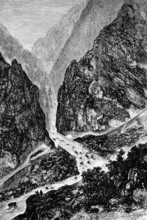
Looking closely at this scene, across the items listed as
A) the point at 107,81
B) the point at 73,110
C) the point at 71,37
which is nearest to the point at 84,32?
the point at 71,37

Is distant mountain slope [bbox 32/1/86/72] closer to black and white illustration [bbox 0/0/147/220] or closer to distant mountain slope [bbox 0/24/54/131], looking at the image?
black and white illustration [bbox 0/0/147/220]

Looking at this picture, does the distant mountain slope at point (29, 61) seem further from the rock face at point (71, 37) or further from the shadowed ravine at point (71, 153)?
the shadowed ravine at point (71, 153)

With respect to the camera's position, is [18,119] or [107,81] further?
[107,81]

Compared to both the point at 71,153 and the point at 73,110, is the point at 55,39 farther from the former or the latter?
the point at 71,153

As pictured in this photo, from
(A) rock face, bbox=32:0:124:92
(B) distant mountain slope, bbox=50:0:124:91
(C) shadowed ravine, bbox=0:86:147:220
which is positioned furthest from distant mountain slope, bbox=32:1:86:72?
(C) shadowed ravine, bbox=0:86:147:220

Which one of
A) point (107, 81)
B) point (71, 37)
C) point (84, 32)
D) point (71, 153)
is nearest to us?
point (71, 37)

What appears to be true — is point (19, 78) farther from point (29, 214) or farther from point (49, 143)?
point (29, 214)

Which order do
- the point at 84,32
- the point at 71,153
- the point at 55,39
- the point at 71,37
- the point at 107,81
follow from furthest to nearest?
1. the point at 107,81
2. the point at 71,153
3. the point at 84,32
4. the point at 71,37
5. the point at 55,39
